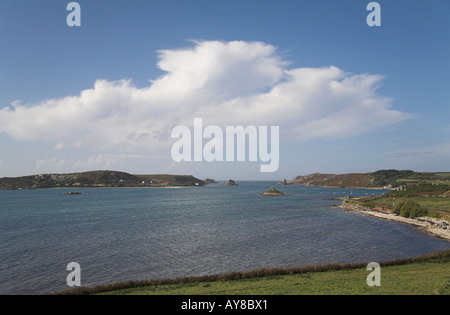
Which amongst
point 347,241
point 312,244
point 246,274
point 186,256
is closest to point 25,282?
point 186,256

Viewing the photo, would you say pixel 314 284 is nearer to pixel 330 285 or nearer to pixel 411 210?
pixel 330 285

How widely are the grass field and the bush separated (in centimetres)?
5536

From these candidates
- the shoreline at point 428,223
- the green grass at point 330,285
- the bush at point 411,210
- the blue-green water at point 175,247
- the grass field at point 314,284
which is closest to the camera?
the green grass at point 330,285

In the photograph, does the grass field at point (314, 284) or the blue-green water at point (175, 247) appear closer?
the grass field at point (314, 284)

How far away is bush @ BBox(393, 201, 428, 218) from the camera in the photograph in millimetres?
79012

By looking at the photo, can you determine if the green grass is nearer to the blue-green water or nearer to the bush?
the blue-green water

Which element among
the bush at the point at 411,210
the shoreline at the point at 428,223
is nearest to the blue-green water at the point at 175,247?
the shoreline at the point at 428,223

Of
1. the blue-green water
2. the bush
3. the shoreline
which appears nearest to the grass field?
the blue-green water

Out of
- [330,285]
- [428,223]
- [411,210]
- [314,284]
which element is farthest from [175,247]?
[411,210]

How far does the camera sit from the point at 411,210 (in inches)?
3179

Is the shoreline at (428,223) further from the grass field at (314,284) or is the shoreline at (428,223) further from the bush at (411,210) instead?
the grass field at (314,284)

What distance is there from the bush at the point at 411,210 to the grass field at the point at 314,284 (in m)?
55.4

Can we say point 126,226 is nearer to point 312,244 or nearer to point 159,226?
point 159,226

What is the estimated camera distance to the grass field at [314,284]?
23.0 metres
